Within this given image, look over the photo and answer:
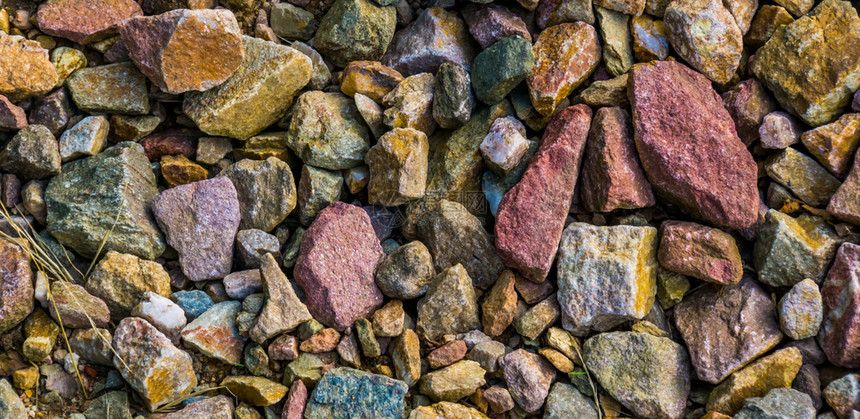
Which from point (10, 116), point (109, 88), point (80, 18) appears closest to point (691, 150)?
point (109, 88)

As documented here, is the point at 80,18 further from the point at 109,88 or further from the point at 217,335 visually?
the point at 217,335

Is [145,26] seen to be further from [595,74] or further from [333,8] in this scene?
[595,74]

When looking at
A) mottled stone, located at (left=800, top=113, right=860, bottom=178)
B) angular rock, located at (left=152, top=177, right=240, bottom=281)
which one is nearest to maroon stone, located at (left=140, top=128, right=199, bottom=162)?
angular rock, located at (left=152, top=177, right=240, bottom=281)

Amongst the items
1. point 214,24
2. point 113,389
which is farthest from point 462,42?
point 113,389

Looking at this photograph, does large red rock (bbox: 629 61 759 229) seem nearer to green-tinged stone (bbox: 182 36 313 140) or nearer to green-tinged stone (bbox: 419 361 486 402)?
green-tinged stone (bbox: 419 361 486 402)

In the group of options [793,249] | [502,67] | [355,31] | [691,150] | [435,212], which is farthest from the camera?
[355,31]
